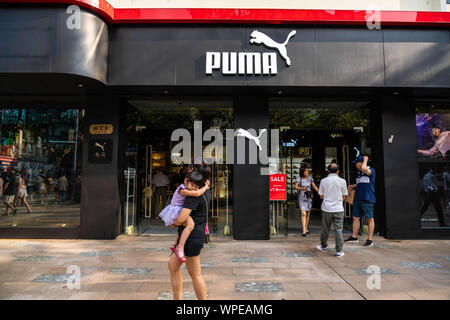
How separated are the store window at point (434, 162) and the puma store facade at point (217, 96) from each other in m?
0.03

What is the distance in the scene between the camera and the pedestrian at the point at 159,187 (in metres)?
9.41

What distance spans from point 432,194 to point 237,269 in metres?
5.88

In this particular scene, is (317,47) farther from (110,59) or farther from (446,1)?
(110,59)

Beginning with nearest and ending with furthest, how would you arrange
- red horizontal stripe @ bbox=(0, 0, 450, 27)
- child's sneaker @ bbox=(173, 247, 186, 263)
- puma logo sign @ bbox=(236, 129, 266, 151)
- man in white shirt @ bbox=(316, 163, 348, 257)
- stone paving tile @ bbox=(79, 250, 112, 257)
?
child's sneaker @ bbox=(173, 247, 186, 263)
man in white shirt @ bbox=(316, 163, 348, 257)
stone paving tile @ bbox=(79, 250, 112, 257)
red horizontal stripe @ bbox=(0, 0, 450, 27)
puma logo sign @ bbox=(236, 129, 266, 151)

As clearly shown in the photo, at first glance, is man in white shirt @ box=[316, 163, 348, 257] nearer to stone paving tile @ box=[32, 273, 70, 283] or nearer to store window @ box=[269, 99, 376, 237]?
store window @ box=[269, 99, 376, 237]

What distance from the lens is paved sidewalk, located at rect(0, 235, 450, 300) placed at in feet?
12.0

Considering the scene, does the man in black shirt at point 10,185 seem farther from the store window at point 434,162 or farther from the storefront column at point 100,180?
the store window at point 434,162

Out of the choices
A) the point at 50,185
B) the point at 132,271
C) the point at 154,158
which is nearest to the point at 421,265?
the point at 132,271

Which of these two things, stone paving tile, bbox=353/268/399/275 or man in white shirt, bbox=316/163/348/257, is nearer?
stone paving tile, bbox=353/268/399/275

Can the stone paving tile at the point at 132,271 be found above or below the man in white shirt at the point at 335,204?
below

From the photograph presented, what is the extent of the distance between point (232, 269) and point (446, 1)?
9.10 metres

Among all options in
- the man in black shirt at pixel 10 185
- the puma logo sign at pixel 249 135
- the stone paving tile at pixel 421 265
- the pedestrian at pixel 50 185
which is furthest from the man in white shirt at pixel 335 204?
the man in black shirt at pixel 10 185

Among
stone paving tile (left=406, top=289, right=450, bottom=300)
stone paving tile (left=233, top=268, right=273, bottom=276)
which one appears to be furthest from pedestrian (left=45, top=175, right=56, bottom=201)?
stone paving tile (left=406, top=289, right=450, bottom=300)
